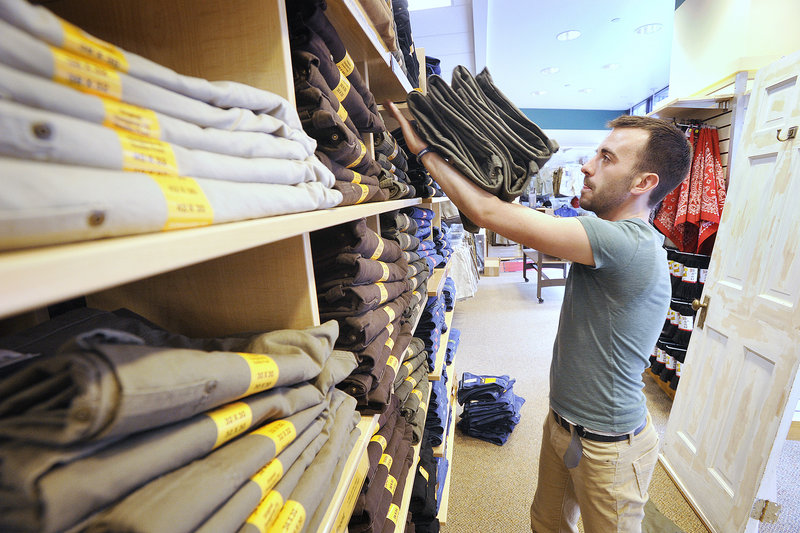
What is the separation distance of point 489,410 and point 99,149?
2.90 meters

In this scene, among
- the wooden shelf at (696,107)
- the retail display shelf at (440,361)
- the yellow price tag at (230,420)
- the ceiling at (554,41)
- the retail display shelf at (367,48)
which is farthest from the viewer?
the ceiling at (554,41)

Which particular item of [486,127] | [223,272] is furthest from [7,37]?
[486,127]

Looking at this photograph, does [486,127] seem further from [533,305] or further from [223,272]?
[533,305]

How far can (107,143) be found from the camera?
0.31 m

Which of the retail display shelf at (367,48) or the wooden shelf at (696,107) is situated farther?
the wooden shelf at (696,107)

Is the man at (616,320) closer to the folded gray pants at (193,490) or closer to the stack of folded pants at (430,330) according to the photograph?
the stack of folded pants at (430,330)

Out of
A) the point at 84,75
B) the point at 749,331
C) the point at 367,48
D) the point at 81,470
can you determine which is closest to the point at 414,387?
the point at 367,48

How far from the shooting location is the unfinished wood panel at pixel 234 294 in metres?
0.68

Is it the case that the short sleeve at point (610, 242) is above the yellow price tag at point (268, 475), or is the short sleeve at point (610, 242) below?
above

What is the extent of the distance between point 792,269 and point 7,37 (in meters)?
2.42

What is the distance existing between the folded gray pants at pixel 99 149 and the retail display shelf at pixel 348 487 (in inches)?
21.6

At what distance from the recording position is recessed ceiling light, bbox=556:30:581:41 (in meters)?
4.86

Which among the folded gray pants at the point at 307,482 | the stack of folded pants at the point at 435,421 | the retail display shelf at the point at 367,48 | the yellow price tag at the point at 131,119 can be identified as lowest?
the stack of folded pants at the point at 435,421

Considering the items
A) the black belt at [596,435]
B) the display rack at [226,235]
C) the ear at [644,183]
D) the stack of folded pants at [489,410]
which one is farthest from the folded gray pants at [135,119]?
the stack of folded pants at [489,410]
